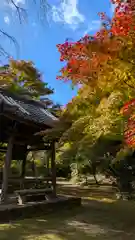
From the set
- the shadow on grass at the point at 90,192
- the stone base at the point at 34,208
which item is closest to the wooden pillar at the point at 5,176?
the stone base at the point at 34,208

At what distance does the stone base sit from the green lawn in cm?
29

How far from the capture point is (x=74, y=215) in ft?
29.8

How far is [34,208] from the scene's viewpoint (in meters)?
8.83

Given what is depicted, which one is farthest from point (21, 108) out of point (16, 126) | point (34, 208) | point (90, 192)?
point (90, 192)

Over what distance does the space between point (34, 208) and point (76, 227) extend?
197 cm

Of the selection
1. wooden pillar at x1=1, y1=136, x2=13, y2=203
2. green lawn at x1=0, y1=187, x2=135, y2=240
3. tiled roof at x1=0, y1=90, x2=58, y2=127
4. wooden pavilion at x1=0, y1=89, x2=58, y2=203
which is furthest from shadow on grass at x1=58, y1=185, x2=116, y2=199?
wooden pillar at x1=1, y1=136, x2=13, y2=203

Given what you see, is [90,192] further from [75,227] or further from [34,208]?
[75,227]

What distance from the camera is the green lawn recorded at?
6.37 m

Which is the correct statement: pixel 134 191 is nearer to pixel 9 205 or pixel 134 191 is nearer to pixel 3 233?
pixel 9 205

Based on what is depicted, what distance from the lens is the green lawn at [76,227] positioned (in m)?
6.37

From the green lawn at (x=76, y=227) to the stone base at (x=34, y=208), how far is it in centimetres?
29

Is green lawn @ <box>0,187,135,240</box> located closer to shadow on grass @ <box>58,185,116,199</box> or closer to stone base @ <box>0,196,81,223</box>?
stone base @ <box>0,196,81,223</box>

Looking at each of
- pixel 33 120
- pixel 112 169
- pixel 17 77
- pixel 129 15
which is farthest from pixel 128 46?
pixel 17 77

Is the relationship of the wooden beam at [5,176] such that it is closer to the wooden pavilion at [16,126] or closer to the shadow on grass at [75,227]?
the wooden pavilion at [16,126]
